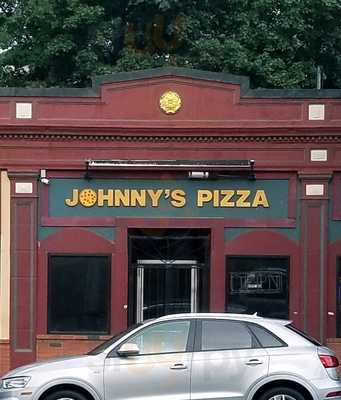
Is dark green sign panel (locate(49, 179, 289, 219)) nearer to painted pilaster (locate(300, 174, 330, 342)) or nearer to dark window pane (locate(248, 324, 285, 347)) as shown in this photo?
painted pilaster (locate(300, 174, 330, 342))

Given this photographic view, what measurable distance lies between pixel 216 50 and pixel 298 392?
474 inches

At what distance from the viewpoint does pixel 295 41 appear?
21688 millimetres

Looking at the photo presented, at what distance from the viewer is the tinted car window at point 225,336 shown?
33.7ft

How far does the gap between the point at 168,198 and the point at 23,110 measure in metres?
3.05

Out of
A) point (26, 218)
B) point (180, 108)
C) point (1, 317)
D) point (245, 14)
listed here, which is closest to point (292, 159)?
point (180, 108)

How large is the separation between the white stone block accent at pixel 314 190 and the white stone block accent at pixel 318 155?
0.47 meters

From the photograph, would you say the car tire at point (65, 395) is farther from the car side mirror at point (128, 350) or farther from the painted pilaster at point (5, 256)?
the painted pilaster at point (5, 256)

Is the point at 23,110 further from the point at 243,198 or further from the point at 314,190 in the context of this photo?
the point at 314,190

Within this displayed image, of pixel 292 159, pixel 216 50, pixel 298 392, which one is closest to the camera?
pixel 298 392

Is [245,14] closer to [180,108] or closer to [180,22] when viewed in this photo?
[180,22]

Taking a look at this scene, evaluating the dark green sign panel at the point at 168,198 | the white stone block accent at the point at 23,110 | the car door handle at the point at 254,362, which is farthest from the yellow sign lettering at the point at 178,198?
the car door handle at the point at 254,362

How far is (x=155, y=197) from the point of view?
1560 cm

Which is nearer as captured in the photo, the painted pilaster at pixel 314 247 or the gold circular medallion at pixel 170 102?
the painted pilaster at pixel 314 247

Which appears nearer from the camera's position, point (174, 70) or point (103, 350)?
point (103, 350)
